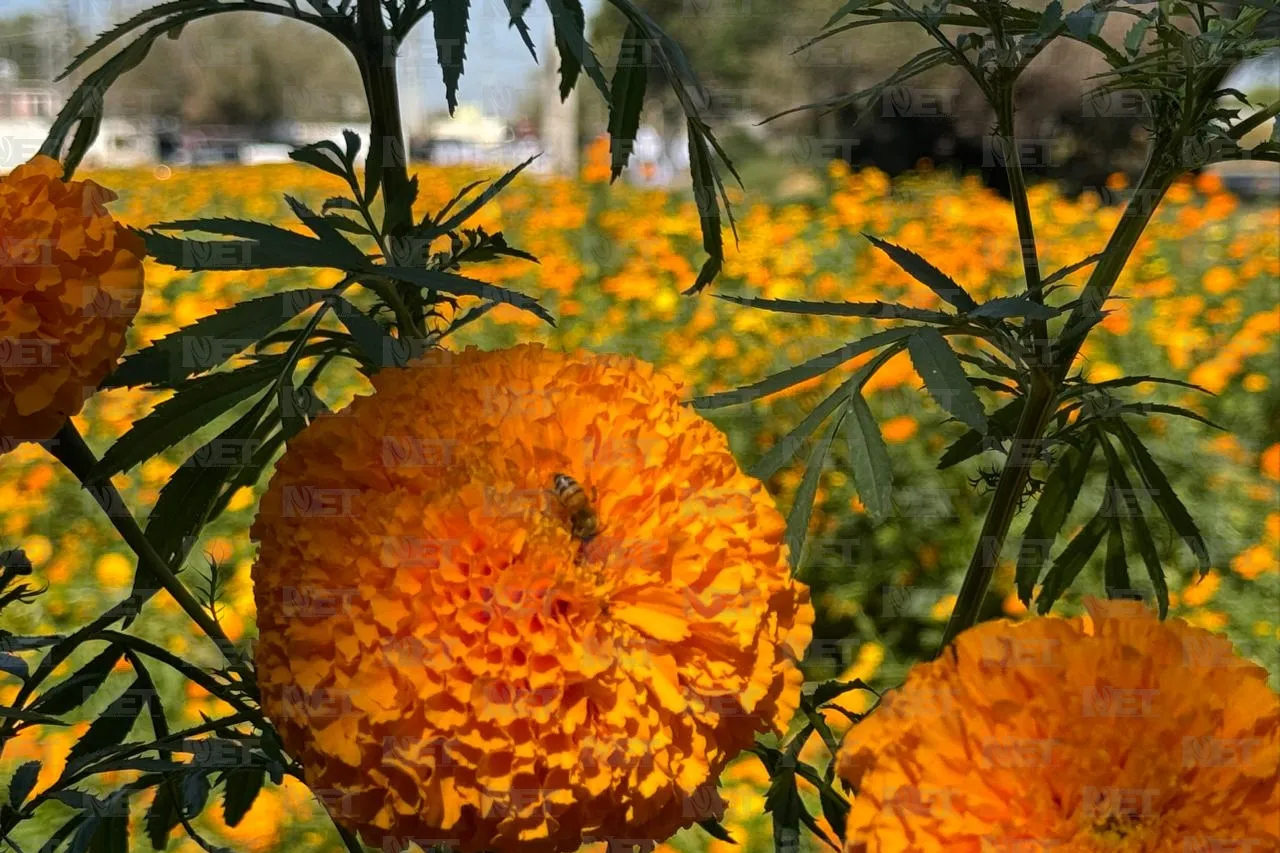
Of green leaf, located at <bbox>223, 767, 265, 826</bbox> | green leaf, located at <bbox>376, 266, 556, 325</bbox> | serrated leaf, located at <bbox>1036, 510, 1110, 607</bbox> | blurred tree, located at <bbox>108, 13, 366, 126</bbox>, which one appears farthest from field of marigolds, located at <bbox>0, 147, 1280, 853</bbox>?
blurred tree, located at <bbox>108, 13, 366, 126</bbox>

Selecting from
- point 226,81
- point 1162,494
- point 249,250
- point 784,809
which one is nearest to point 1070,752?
point 784,809

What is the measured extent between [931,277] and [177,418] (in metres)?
0.34

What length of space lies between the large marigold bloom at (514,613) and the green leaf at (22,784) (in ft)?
0.78

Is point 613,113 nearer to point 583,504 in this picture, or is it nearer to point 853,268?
point 583,504

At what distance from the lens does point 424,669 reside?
1.23 ft

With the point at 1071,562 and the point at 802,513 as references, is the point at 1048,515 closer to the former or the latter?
the point at 1071,562

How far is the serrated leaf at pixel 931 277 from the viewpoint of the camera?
0.49 metres

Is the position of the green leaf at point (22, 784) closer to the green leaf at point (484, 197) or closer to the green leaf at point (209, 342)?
the green leaf at point (209, 342)

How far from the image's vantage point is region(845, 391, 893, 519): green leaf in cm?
46

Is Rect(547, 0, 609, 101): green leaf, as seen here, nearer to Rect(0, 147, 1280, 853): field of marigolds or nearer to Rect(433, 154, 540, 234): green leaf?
Rect(433, 154, 540, 234): green leaf

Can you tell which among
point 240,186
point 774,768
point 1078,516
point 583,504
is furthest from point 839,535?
point 240,186

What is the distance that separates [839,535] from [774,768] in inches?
56.2

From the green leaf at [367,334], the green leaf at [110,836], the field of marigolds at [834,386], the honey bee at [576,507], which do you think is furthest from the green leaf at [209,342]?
the field of marigolds at [834,386]

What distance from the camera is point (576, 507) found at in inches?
15.9
